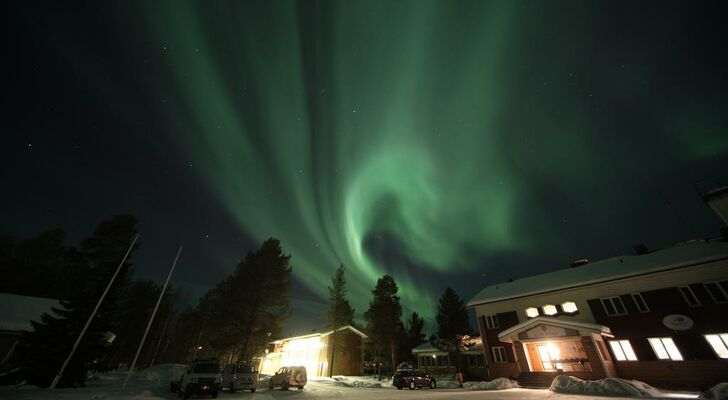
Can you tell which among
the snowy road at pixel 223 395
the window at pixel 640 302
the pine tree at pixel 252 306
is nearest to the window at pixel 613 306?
the window at pixel 640 302

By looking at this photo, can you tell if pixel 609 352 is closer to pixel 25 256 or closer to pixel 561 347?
pixel 561 347

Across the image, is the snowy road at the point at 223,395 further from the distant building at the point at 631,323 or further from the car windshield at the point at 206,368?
the distant building at the point at 631,323

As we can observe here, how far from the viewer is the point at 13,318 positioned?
23.4m

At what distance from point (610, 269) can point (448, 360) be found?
2918 cm

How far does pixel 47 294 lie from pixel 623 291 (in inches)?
2784

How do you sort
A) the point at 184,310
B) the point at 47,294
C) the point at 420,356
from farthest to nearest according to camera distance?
the point at 184,310
the point at 420,356
the point at 47,294

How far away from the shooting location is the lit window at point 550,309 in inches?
1117

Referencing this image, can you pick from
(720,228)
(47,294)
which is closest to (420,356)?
(720,228)

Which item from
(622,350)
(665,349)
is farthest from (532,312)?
(665,349)

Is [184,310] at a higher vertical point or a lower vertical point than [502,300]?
higher

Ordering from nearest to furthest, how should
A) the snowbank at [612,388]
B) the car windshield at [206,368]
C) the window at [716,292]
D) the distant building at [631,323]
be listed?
the car windshield at [206,368] → the snowbank at [612,388] → the distant building at [631,323] → the window at [716,292]

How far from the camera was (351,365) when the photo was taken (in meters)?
40.1

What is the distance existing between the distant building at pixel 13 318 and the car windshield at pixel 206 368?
52.5ft

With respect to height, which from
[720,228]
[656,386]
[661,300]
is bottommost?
[656,386]
